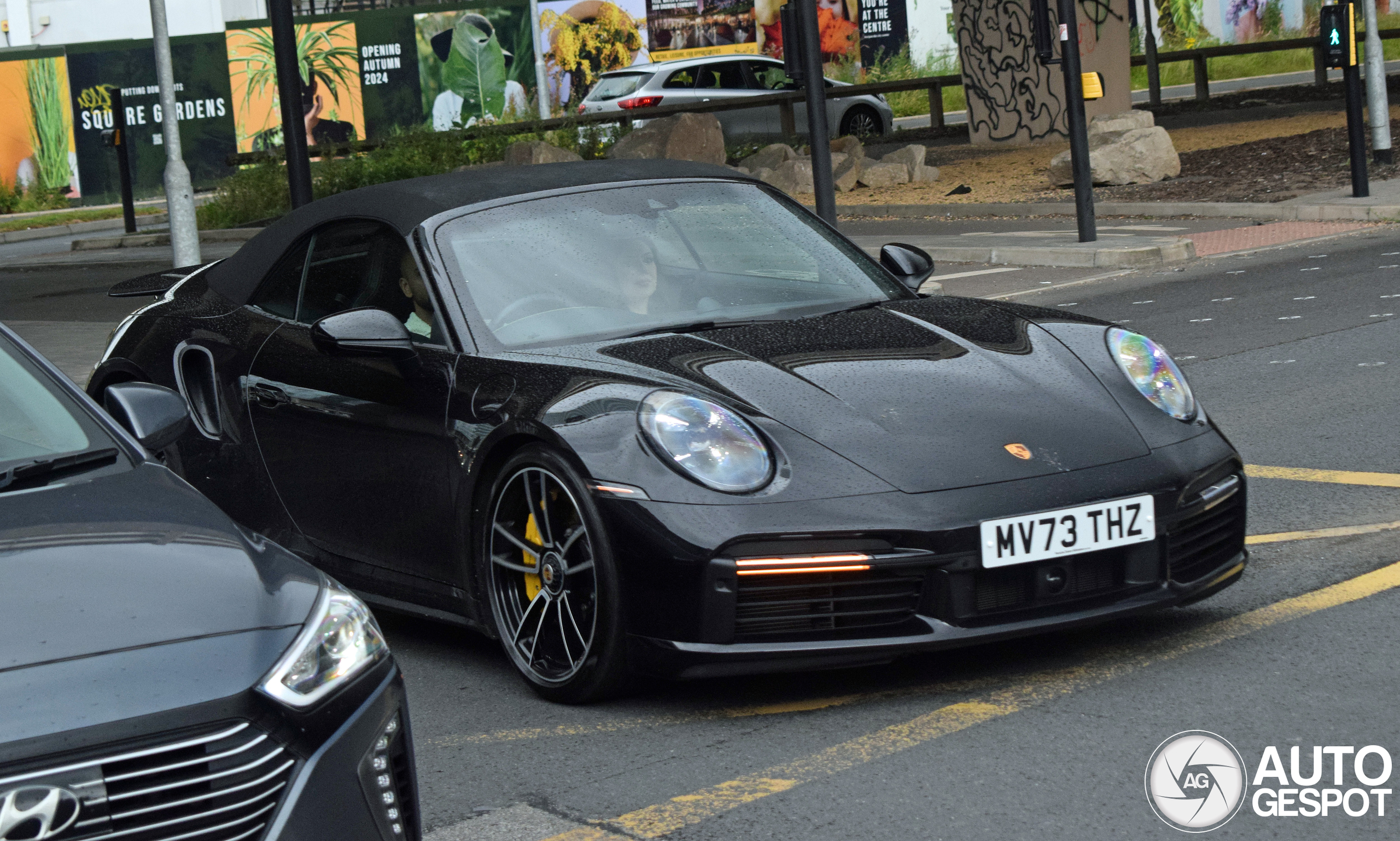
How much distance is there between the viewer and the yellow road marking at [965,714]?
3.49 metres

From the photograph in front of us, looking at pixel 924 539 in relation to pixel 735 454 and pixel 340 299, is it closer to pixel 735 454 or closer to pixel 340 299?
pixel 735 454

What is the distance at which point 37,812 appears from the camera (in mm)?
2320

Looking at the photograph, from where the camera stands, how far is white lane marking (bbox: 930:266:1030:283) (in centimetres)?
1436

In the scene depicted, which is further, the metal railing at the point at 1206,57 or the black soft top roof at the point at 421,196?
the metal railing at the point at 1206,57

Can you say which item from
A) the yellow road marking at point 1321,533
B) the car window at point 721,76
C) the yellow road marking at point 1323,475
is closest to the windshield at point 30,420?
the yellow road marking at point 1321,533

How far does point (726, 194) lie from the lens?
5484 millimetres

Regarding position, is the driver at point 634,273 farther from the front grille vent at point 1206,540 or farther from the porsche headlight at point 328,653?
the porsche headlight at point 328,653

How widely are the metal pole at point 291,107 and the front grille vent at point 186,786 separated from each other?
10.6 m

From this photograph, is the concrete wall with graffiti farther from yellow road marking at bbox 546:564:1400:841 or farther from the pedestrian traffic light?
yellow road marking at bbox 546:564:1400:841

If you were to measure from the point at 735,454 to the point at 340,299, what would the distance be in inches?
71.8

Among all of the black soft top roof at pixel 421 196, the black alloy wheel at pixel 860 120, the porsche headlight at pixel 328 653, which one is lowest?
the porsche headlight at pixel 328 653

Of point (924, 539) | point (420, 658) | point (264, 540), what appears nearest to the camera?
point (264, 540)

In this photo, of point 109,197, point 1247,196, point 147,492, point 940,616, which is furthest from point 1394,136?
point 109,197
